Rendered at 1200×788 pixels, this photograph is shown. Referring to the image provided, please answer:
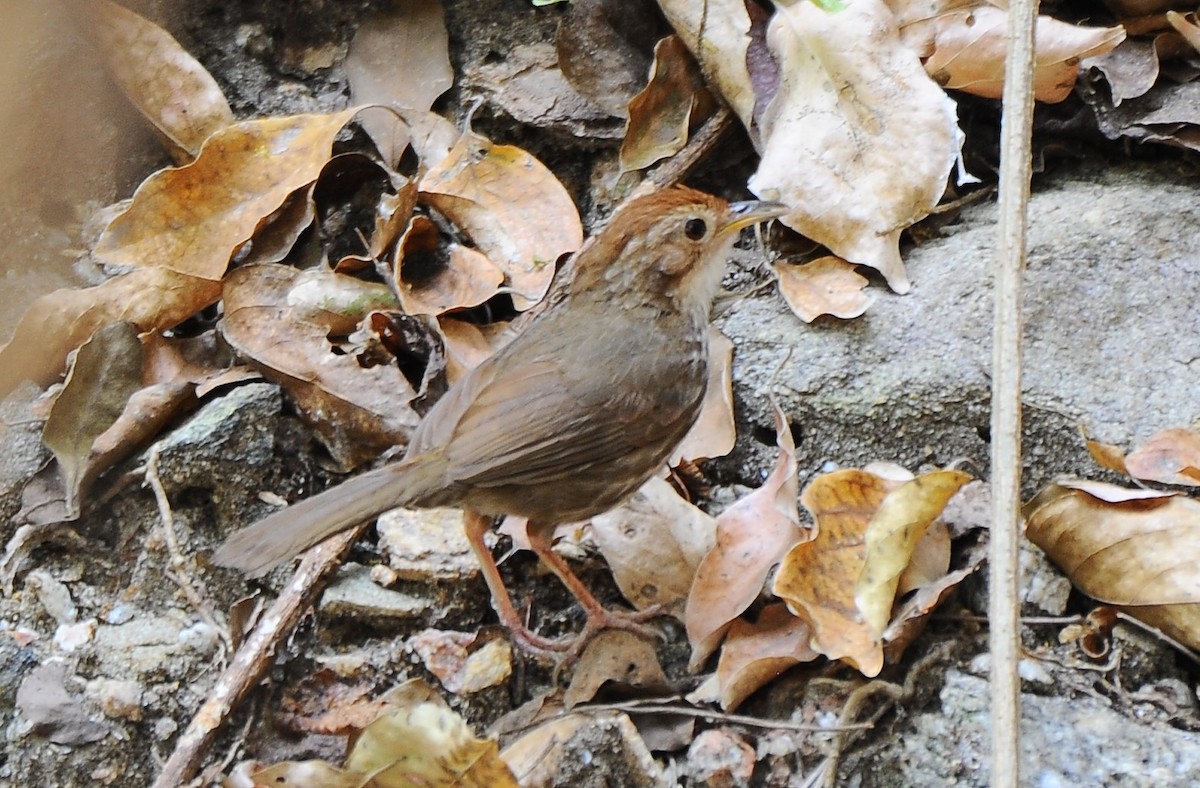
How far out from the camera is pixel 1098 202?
3316 millimetres

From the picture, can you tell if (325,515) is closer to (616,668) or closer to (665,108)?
(616,668)

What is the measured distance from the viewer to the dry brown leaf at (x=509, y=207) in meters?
3.51

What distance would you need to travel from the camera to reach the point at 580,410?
291 centimetres

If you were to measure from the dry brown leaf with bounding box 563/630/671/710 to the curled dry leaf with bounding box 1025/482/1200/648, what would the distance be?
37.9 inches

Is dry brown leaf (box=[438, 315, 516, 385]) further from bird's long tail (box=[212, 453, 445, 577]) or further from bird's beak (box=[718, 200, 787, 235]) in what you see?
bird's beak (box=[718, 200, 787, 235])

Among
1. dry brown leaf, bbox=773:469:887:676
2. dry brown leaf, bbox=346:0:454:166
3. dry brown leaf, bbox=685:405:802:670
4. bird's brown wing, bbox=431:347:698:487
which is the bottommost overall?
dry brown leaf, bbox=685:405:802:670

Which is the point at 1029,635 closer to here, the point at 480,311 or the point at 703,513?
the point at 703,513

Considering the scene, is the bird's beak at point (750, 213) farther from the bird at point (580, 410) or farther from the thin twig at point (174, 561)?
the thin twig at point (174, 561)

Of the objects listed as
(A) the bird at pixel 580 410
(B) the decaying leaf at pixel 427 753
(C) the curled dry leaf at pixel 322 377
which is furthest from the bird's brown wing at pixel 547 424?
(B) the decaying leaf at pixel 427 753

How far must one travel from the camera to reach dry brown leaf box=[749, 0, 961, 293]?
327 centimetres

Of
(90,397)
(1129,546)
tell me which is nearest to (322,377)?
(90,397)

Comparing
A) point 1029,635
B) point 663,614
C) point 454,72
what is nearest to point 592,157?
point 454,72

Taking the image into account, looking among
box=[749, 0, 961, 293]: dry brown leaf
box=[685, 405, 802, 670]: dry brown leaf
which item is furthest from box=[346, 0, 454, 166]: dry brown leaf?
box=[685, 405, 802, 670]: dry brown leaf

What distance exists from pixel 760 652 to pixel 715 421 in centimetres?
79
